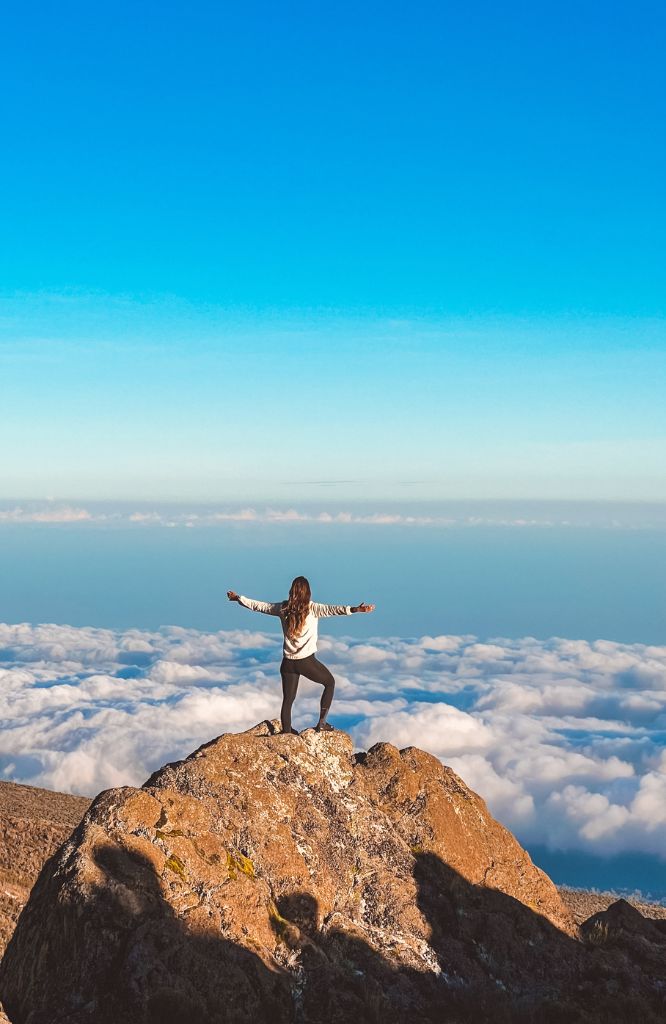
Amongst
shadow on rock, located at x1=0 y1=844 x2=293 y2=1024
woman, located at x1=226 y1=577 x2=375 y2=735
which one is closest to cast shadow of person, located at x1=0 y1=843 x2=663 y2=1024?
shadow on rock, located at x1=0 y1=844 x2=293 y2=1024

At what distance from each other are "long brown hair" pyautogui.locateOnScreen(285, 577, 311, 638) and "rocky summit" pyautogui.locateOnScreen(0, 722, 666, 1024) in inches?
81.3

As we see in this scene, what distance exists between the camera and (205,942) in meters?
11.2

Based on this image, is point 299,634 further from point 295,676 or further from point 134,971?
point 134,971

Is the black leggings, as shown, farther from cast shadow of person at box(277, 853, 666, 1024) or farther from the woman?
cast shadow of person at box(277, 853, 666, 1024)

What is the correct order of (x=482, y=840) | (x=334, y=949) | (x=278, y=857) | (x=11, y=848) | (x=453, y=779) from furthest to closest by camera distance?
1. (x=11, y=848)
2. (x=453, y=779)
3. (x=482, y=840)
4. (x=278, y=857)
5. (x=334, y=949)

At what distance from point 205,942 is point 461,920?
16.6 ft

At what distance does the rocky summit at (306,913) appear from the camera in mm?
10812

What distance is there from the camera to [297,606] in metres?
16.3

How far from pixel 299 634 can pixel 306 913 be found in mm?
5084

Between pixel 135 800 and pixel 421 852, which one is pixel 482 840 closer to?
pixel 421 852

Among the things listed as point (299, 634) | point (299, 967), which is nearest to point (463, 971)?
point (299, 967)

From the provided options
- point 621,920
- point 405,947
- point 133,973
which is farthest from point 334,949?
point 621,920

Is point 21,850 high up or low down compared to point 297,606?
down

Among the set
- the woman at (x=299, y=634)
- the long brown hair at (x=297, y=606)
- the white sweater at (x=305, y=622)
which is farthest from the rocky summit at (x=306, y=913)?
the long brown hair at (x=297, y=606)
